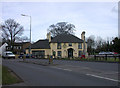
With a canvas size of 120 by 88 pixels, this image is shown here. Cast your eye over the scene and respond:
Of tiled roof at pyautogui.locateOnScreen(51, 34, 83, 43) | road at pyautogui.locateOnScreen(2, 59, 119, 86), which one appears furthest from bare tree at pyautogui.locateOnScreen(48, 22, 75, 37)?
road at pyautogui.locateOnScreen(2, 59, 119, 86)

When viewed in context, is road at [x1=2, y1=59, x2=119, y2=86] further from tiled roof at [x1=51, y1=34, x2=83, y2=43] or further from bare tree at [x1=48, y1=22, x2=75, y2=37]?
bare tree at [x1=48, y1=22, x2=75, y2=37]

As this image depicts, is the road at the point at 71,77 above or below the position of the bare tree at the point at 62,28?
below

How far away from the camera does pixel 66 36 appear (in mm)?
65875

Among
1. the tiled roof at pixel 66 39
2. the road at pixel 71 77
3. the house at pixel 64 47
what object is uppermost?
the tiled roof at pixel 66 39

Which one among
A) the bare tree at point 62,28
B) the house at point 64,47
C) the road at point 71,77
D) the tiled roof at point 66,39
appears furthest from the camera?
the bare tree at point 62,28

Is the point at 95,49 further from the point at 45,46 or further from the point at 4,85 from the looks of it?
the point at 4,85

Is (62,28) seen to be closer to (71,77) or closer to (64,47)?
(64,47)

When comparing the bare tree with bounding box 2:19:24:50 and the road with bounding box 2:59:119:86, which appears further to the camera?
the bare tree with bounding box 2:19:24:50

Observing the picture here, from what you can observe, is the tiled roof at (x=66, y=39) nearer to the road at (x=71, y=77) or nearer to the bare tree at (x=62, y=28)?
the bare tree at (x=62, y=28)

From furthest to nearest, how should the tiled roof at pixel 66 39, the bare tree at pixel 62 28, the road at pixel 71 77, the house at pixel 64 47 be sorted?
the bare tree at pixel 62 28 → the tiled roof at pixel 66 39 → the house at pixel 64 47 → the road at pixel 71 77

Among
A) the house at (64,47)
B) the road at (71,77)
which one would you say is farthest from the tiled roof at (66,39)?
the road at (71,77)

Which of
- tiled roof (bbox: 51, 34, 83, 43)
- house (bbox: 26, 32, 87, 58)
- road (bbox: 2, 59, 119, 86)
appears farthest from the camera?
tiled roof (bbox: 51, 34, 83, 43)

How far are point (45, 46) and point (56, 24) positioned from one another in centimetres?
1959

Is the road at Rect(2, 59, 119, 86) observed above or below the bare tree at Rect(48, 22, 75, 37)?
below
